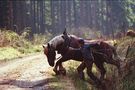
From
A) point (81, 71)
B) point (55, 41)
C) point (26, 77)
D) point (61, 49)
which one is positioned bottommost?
point (26, 77)

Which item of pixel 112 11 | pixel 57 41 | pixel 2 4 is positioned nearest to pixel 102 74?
pixel 57 41

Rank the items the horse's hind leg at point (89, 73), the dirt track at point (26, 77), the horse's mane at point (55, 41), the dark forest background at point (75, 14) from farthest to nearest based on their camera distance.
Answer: the dark forest background at point (75, 14), the horse's hind leg at point (89, 73), the horse's mane at point (55, 41), the dirt track at point (26, 77)

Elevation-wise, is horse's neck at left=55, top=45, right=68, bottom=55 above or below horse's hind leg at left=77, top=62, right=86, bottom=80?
above

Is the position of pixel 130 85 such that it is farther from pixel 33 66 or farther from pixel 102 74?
pixel 33 66

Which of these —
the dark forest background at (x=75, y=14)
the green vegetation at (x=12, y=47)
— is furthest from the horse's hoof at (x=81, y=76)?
the dark forest background at (x=75, y=14)

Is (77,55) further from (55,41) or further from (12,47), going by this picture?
(12,47)

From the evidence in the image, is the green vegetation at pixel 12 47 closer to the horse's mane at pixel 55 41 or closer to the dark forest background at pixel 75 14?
the horse's mane at pixel 55 41

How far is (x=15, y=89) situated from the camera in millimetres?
12602

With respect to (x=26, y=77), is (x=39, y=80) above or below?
above

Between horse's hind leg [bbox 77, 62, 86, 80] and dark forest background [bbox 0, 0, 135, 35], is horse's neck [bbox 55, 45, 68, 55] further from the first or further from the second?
dark forest background [bbox 0, 0, 135, 35]

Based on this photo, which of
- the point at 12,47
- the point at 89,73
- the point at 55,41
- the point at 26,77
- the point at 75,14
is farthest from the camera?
the point at 75,14

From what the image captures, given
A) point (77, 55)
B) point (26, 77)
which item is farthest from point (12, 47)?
point (77, 55)

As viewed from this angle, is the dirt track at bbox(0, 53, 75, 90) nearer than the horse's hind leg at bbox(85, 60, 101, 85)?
Yes

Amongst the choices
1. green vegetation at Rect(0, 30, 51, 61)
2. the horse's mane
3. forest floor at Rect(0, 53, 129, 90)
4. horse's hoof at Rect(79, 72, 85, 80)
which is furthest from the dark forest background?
the horse's mane
